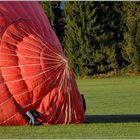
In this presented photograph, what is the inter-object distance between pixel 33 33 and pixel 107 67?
87.8 ft

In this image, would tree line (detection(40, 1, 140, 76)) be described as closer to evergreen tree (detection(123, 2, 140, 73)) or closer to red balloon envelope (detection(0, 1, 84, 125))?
evergreen tree (detection(123, 2, 140, 73))

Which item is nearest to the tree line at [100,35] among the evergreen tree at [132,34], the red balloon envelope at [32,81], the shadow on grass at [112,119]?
the evergreen tree at [132,34]

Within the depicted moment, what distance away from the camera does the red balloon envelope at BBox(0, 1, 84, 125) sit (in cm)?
807

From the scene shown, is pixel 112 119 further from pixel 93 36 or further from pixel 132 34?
pixel 93 36

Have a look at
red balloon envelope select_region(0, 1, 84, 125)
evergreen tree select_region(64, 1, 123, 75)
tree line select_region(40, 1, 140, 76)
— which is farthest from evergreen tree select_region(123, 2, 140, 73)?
red balloon envelope select_region(0, 1, 84, 125)

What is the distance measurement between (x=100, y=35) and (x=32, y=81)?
27.6m

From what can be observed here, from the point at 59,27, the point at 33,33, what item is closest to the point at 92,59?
the point at 59,27

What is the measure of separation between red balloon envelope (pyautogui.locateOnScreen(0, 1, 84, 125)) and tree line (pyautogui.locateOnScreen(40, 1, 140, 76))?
2621cm

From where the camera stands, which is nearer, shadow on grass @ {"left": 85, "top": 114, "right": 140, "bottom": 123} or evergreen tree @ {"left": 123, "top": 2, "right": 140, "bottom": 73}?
shadow on grass @ {"left": 85, "top": 114, "right": 140, "bottom": 123}

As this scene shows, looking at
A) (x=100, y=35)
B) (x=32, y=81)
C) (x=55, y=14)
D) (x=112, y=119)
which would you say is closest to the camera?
(x=32, y=81)

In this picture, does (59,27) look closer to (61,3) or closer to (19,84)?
(61,3)

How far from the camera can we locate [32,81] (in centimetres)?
809

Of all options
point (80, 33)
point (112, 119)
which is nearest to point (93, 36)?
point (80, 33)

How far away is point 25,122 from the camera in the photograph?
8141 millimetres
